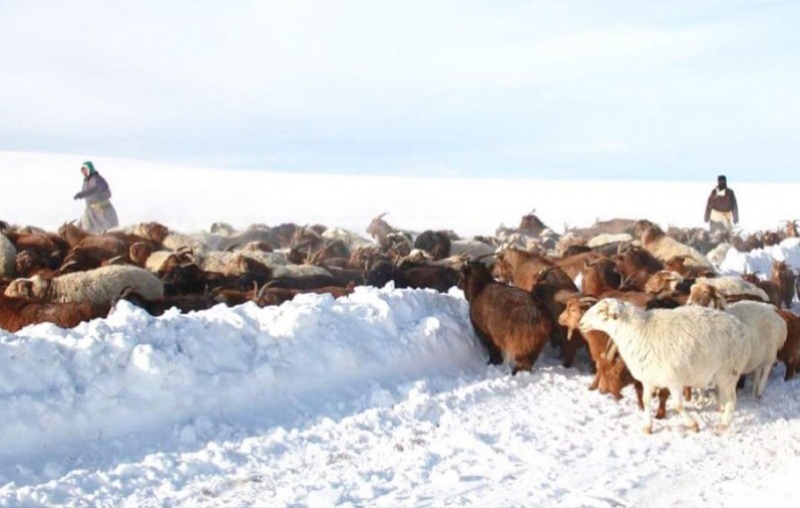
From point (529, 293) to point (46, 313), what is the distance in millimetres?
4756

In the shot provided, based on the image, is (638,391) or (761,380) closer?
(638,391)

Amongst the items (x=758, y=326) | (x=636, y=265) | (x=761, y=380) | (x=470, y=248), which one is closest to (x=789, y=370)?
(x=761, y=380)

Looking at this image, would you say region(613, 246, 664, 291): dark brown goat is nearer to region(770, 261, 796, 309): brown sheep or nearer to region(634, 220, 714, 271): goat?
region(634, 220, 714, 271): goat

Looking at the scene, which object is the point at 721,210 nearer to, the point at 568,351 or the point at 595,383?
the point at 568,351

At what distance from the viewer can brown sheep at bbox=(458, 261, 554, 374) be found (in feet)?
30.5

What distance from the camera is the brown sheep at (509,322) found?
9.28m

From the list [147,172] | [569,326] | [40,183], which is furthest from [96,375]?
[147,172]

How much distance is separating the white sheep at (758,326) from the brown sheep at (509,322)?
1.44 meters

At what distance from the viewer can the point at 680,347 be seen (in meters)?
7.64

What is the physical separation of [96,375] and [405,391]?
250 cm

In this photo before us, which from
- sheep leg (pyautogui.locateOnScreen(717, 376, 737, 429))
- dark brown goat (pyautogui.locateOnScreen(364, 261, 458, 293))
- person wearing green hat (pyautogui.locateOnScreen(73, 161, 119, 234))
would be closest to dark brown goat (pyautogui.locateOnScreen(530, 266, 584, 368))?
sheep leg (pyautogui.locateOnScreen(717, 376, 737, 429))

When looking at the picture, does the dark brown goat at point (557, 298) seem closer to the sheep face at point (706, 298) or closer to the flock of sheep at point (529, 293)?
the flock of sheep at point (529, 293)

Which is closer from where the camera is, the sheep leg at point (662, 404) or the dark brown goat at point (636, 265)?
the sheep leg at point (662, 404)

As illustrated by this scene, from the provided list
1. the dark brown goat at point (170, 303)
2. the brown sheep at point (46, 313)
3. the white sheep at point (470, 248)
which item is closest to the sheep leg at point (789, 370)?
the dark brown goat at point (170, 303)
